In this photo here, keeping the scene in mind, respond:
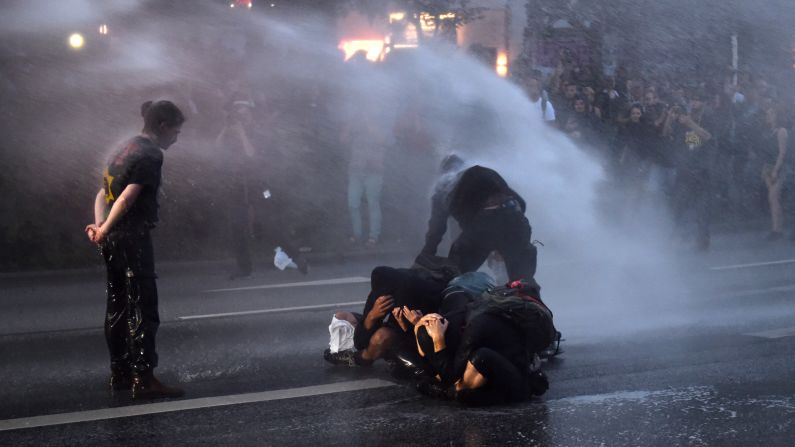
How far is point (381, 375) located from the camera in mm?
6879

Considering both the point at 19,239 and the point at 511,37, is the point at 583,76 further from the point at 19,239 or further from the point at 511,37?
the point at 19,239

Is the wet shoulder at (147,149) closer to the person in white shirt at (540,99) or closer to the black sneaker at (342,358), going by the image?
the black sneaker at (342,358)

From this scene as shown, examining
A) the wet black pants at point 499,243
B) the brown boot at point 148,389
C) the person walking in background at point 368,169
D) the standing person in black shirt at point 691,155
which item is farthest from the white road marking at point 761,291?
the brown boot at point 148,389

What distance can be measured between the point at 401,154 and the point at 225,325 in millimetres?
5770

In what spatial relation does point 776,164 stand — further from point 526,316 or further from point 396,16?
point 526,316

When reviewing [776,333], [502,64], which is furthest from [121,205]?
[502,64]

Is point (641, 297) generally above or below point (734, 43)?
below

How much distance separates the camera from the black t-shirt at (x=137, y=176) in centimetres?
626

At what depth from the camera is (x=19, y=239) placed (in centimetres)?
1373

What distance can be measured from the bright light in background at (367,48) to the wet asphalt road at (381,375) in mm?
4841

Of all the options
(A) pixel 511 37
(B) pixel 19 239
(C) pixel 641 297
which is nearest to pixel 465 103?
(C) pixel 641 297

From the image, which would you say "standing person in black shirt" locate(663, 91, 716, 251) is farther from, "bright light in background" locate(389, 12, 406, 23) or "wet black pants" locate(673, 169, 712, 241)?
"bright light in background" locate(389, 12, 406, 23)

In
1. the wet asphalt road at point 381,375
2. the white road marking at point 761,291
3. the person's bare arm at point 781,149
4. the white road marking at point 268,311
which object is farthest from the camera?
the person's bare arm at point 781,149

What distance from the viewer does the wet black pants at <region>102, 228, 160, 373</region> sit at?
20.8 feet
